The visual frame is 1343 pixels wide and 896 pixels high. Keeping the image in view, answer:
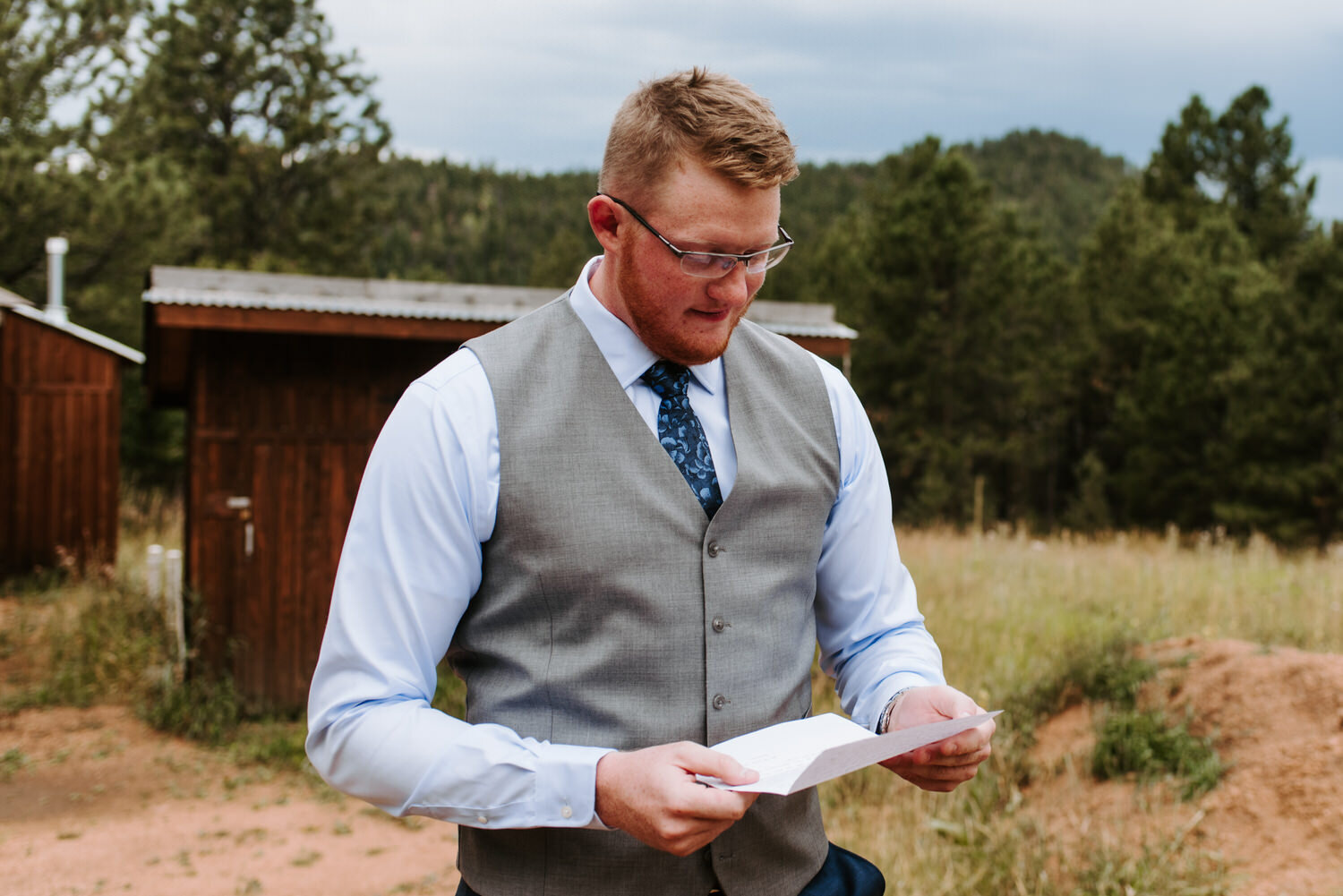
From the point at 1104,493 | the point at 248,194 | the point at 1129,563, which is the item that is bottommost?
the point at 1104,493

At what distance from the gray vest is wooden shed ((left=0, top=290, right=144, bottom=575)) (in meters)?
12.5

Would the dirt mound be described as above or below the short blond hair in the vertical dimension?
below

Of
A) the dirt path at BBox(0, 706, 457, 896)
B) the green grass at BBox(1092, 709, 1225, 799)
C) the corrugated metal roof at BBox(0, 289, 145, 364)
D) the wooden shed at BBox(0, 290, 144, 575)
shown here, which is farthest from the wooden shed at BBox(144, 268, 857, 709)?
the wooden shed at BBox(0, 290, 144, 575)

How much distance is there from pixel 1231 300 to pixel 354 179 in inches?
792

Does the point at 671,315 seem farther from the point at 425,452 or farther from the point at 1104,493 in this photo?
the point at 1104,493

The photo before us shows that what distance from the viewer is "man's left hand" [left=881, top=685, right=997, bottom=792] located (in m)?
1.59

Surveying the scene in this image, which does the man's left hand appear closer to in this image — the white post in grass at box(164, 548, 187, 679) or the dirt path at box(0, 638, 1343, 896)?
the dirt path at box(0, 638, 1343, 896)

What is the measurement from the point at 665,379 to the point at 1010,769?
3680 mm

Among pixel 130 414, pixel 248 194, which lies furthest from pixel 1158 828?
pixel 248 194

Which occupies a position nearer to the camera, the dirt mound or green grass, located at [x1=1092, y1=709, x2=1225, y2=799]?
the dirt mound

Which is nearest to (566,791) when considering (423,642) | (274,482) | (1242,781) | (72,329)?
(423,642)

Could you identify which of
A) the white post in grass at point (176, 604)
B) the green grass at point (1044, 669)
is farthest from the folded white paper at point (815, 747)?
the white post in grass at point (176, 604)

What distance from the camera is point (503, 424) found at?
5.04ft

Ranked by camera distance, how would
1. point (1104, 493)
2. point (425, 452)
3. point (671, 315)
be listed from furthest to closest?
point (1104, 493), point (671, 315), point (425, 452)
